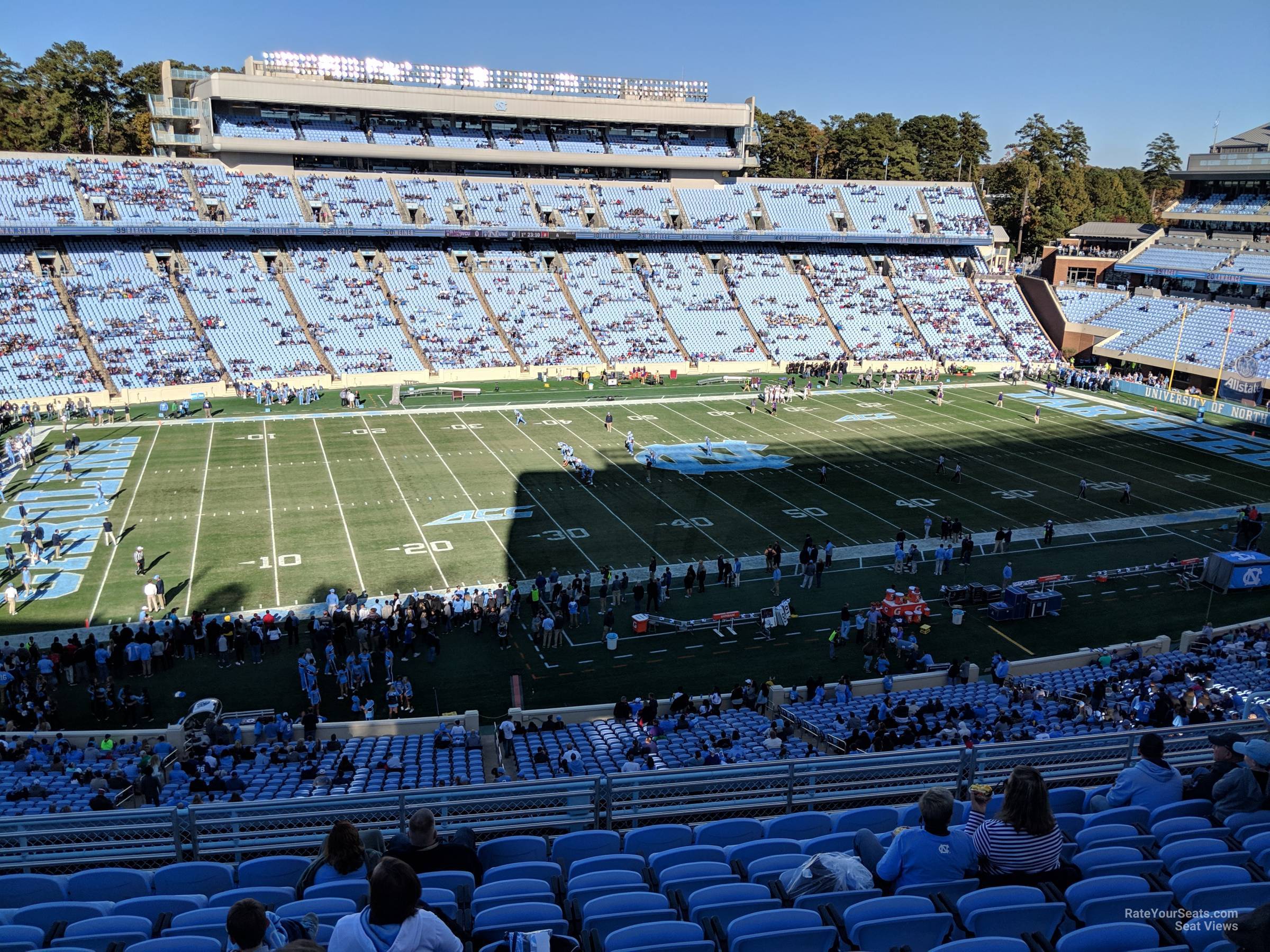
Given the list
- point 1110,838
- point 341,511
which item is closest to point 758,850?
point 1110,838

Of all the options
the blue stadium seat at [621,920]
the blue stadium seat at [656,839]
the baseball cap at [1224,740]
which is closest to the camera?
the blue stadium seat at [621,920]

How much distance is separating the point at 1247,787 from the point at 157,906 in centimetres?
758

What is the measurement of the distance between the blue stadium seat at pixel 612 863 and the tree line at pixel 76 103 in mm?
71806

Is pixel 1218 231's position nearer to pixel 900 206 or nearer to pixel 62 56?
pixel 900 206

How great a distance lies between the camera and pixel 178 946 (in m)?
5.16

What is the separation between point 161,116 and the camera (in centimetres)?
6050

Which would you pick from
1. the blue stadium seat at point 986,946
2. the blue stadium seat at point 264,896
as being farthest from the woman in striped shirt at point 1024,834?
the blue stadium seat at point 264,896

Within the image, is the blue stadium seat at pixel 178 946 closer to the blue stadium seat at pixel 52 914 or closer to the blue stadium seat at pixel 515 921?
the blue stadium seat at pixel 52 914

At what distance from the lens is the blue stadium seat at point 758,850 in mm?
6633

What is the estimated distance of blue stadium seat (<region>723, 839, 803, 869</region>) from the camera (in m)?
6.63

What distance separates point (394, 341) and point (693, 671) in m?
37.1

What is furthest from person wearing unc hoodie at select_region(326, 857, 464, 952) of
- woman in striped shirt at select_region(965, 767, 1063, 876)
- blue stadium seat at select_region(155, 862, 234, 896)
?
woman in striped shirt at select_region(965, 767, 1063, 876)

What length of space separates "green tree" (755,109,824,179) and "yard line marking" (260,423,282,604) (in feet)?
228

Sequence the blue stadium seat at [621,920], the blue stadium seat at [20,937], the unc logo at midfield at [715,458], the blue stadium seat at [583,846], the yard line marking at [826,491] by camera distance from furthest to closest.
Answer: the unc logo at midfield at [715,458] < the yard line marking at [826,491] < the blue stadium seat at [583,846] < the blue stadium seat at [621,920] < the blue stadium seat at [20,937]
